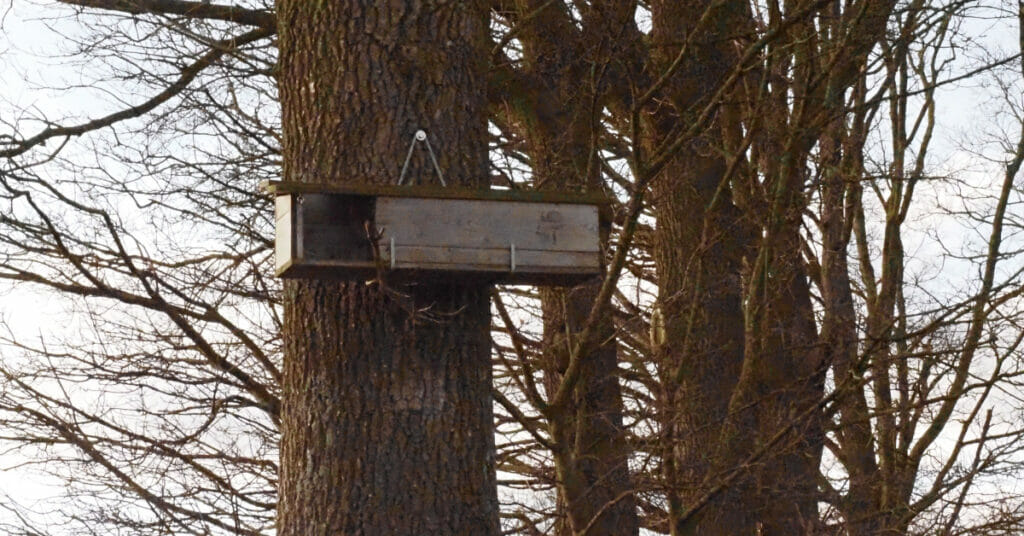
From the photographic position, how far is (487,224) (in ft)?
12.1

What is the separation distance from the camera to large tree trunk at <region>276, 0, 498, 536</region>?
3.65 m

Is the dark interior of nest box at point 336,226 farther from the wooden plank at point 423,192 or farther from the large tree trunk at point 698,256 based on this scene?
the large tree trunk at point 698,256

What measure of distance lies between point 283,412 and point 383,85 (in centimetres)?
102

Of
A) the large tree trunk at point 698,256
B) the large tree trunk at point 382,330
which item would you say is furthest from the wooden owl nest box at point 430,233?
the large tree trunk at point 698,256

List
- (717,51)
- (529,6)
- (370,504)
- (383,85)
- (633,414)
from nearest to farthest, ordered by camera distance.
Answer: (370,504), (383,85), (633,414), (529,6), (717,51)

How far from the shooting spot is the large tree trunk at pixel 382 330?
365 cm

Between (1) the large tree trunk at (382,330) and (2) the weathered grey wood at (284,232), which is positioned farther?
(1) the large tree trunk at (382,330)

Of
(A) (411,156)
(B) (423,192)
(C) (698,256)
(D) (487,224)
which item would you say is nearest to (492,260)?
(D) (487,224)

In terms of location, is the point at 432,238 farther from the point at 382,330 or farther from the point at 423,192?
the point at 382,330

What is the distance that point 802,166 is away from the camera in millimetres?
6402

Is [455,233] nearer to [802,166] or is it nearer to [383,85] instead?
[383,85]

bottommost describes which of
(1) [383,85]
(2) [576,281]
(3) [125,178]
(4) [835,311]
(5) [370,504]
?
(5) [370,504]

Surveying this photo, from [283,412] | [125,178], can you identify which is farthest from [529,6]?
[283,412]

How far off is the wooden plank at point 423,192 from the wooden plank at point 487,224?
17 millimetres
